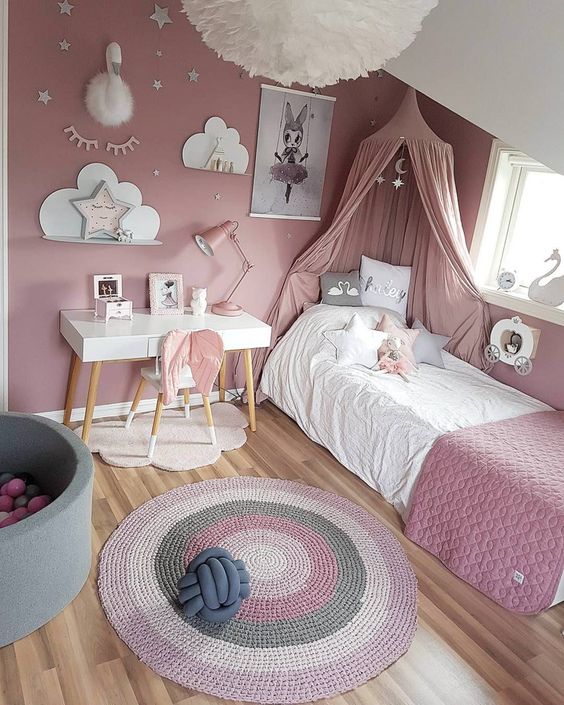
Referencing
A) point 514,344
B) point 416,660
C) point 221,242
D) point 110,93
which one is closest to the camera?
point 416,660

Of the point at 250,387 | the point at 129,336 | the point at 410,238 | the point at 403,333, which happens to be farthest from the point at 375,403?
the point at 410,238

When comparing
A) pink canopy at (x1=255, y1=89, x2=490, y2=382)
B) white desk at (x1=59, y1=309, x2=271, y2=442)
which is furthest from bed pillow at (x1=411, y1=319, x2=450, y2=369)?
white desk at (x1=59, y1=309, x2=271, y2=442)

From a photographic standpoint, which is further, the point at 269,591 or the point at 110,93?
the point at 110,93

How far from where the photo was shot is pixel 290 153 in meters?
3.83

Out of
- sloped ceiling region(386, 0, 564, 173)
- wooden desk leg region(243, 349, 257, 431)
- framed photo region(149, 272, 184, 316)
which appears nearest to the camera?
sloped ceiling region(386, 0, 564, 173)

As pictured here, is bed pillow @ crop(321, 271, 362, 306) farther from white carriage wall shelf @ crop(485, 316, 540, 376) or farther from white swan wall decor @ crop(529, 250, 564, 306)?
white swan wall decor @ crop(529, 250, 564, 306)

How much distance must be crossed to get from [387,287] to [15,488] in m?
2.62

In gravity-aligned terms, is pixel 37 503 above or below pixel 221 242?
below

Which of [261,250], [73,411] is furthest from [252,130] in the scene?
Answer: [73,411]

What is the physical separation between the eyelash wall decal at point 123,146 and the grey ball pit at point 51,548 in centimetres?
157

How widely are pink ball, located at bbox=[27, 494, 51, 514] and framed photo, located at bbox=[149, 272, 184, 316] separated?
1.41 meters

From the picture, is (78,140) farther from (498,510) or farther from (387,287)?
(498,510)

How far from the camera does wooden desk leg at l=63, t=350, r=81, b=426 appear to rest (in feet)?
11.2

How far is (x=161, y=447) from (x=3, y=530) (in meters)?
1.49
